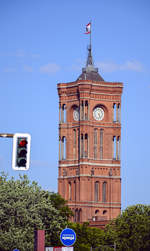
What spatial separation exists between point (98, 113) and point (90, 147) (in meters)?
7.67

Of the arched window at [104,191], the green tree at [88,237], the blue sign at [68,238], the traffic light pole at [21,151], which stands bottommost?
the blue sign at [68,238]

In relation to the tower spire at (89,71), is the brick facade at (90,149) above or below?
below

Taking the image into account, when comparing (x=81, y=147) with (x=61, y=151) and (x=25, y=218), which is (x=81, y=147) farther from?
(x=25, y=218)

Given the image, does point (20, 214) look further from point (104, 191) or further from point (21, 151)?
point (104, 191)

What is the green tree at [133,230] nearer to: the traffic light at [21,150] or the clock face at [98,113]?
the clock face at [98,113]

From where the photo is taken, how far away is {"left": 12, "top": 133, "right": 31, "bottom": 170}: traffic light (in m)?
25.2

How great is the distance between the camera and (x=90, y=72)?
161 meters

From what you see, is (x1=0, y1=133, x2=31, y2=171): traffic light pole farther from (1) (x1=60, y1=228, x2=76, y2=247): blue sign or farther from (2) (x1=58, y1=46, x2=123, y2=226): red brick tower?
(2) (x1=58, y1=46, x2=123, y2=226): red brick tower

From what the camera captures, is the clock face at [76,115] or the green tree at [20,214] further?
the clock face at [76,115]

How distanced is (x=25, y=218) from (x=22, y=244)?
2344 millimetres

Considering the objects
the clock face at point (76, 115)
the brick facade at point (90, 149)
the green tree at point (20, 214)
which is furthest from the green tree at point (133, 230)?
the clock face at point (76, 115)

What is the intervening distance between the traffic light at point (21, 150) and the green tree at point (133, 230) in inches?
2521

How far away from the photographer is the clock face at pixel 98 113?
506 feet

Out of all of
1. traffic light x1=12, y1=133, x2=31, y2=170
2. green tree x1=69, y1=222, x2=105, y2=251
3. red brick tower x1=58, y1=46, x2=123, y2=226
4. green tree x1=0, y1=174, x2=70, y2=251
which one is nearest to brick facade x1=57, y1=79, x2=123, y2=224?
red brick tower x1=58, y1=46, x2=123, y2=226
